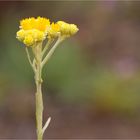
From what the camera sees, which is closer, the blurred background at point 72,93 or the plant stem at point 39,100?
the plant stem at point 39,100

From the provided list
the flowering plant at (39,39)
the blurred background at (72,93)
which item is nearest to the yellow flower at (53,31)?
the flowering plant at (39,39)

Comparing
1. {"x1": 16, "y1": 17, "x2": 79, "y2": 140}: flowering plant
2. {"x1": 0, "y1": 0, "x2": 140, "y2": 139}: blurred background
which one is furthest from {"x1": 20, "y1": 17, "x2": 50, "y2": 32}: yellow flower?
{"x1": 0, "y1": 0, "x2": 140, "y2": 139}: blurred background

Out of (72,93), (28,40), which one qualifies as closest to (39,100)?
(28,40)

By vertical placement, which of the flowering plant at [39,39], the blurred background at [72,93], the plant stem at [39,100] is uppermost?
the flowering plant at [39,39]

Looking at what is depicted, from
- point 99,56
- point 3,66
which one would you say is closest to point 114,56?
point 99,56

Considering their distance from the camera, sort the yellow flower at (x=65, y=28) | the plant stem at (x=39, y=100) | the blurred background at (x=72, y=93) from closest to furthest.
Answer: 1. the plant stem at (x=39, y=100)
2. the yellow flower at (x=65, y=28)
3. the blurred background at (x=72, y=93)

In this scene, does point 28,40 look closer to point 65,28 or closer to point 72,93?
point 65,28

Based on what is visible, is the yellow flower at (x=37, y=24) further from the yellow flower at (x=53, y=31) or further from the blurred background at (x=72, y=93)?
the blurred background at (x=72, y=93)

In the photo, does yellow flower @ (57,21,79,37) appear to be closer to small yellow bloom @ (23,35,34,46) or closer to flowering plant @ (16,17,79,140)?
flowering plant @ (16,17,79,140)

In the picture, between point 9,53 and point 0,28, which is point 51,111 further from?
point 0,28
